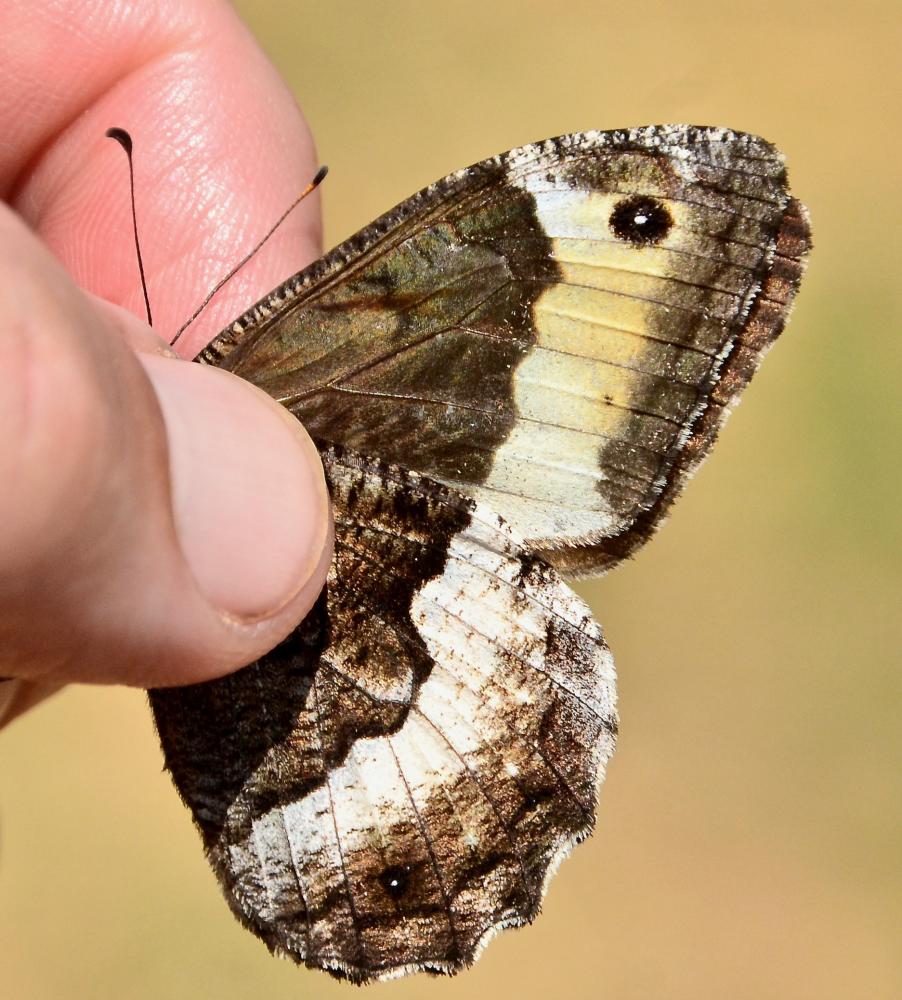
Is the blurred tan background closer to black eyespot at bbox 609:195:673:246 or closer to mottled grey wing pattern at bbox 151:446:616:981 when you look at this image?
mottled grey wing pattern at bbox 151:446:616:981

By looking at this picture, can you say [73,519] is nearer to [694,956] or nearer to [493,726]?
[493,726]

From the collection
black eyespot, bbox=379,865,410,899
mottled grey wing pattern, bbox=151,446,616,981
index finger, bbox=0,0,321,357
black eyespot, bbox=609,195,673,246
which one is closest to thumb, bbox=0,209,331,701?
mottled grey wing pattern, bbox=151,446,616,981

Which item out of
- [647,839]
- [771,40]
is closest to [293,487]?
[647,839]

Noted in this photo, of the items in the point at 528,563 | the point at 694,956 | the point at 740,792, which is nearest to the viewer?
the point at 528,563

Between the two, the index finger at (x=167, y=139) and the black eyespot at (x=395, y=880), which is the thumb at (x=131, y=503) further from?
the index finger at (x=167, y=139)

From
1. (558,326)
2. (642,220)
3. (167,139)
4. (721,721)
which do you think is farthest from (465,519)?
(721,721)

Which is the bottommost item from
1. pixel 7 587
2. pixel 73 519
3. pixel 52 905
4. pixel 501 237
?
pixel 52 905

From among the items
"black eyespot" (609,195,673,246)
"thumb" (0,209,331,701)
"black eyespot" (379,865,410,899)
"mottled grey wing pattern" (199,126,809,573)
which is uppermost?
"black eyespot" (609,195,673,246)

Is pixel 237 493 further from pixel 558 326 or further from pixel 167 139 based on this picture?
pixel 167 139
